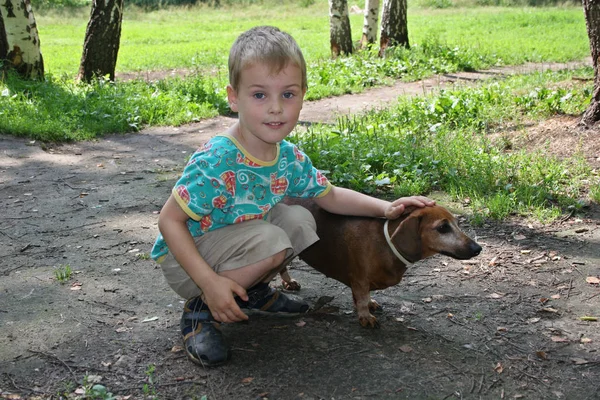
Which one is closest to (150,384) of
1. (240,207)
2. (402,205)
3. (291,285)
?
(240,207)

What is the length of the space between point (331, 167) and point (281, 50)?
334 centimetres

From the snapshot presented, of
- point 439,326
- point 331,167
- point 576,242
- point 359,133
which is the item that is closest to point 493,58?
point 359,133

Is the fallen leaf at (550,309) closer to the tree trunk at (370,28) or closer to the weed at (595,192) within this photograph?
the weed at (595,192)

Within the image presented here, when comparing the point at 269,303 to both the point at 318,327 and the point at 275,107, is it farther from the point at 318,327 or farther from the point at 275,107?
the point at 275,107

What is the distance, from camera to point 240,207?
333cm

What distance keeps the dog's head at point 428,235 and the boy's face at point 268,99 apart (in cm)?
78

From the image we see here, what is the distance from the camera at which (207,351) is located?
321 centimetres

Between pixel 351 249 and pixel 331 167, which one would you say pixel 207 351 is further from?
pixel 331 167

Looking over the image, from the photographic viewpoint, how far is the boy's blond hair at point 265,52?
312 centimetres

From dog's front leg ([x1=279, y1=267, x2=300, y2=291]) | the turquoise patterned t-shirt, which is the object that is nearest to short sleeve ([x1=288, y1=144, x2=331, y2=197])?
the turquoise patterned t-shirt

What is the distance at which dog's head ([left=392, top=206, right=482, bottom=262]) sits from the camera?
3338mm

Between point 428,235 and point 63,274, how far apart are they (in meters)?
2.43

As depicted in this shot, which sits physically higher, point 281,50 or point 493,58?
point 281,50

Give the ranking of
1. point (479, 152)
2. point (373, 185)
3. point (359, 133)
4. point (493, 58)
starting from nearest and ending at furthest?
point (373, 185), point (479, 152), point (359, 133), point (493, 58)
